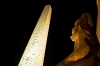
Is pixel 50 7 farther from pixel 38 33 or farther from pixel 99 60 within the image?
pixel 99 60

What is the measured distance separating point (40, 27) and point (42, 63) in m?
2.26

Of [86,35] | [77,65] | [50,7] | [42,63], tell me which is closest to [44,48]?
[42,63]

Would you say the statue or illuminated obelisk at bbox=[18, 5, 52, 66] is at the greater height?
the statue

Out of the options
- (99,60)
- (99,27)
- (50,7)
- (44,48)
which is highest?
(99,60)

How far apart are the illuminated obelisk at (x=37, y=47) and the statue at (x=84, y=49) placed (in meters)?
1.50

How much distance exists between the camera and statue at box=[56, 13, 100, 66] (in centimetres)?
289

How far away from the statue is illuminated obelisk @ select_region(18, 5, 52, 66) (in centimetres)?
150

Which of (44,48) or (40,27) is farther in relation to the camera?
(40,27)

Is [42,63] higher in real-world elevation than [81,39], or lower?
lower

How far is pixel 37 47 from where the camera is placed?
549 centimetres

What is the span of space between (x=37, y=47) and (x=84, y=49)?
8.56ft

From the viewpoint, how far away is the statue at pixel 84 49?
2.89 m

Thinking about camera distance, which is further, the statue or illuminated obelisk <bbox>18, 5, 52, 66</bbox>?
illuminated obelisk <bbox>18, 5, 52, 66</bbox>

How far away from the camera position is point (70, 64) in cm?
288
